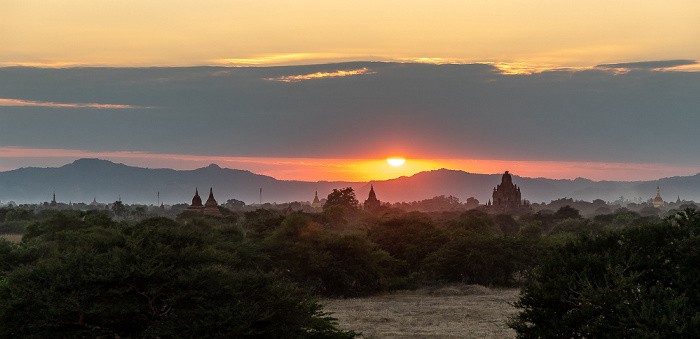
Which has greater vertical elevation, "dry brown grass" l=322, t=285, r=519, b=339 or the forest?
the forest

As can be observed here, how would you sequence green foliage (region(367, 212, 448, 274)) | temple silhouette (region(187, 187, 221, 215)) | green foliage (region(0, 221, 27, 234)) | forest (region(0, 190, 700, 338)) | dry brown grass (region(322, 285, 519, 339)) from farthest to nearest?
temple silhouette (region(187, 187, 221, 215))
green foliage (region(0, 221, 27, 234))
green foliage (region(367, 212, 448, 274))
dry brown grass (region(322, 285, 519, 339))
forest (region(0, 190, 700, 338))

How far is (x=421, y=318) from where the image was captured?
1714 inches

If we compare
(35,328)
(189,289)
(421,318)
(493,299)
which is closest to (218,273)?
(189,289)

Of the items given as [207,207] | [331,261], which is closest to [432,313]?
[331,261]

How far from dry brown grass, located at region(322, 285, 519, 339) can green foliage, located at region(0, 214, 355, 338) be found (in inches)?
462

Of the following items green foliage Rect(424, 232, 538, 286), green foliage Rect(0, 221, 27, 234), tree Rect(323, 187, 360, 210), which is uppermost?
tree Rect(323, 187, 360, 210)

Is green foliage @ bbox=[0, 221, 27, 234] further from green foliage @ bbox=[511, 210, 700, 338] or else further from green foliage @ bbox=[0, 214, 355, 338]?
green foliage @ bbox=[511, 210, 700, 338]

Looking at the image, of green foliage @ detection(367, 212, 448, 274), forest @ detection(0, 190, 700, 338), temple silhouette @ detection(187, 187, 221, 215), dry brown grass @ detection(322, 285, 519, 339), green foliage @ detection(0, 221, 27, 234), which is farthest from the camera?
temple silhouette @ detection(187, 187, 221, 215)

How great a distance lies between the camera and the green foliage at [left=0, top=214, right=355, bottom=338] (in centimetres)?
2292

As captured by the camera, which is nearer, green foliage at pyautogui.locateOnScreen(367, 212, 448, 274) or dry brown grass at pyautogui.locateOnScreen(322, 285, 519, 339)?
dry brown grass at pyautogui.locateOnScreen(322, 285, 519, 339)

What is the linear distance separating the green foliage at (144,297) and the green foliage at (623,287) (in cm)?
716

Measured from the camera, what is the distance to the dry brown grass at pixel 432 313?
38625 millimetres

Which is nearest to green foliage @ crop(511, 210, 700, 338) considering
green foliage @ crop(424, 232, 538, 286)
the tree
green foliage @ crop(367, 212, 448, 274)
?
green foliage @ crop(424, 232, 538, 286)

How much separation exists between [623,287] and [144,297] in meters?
13.3
